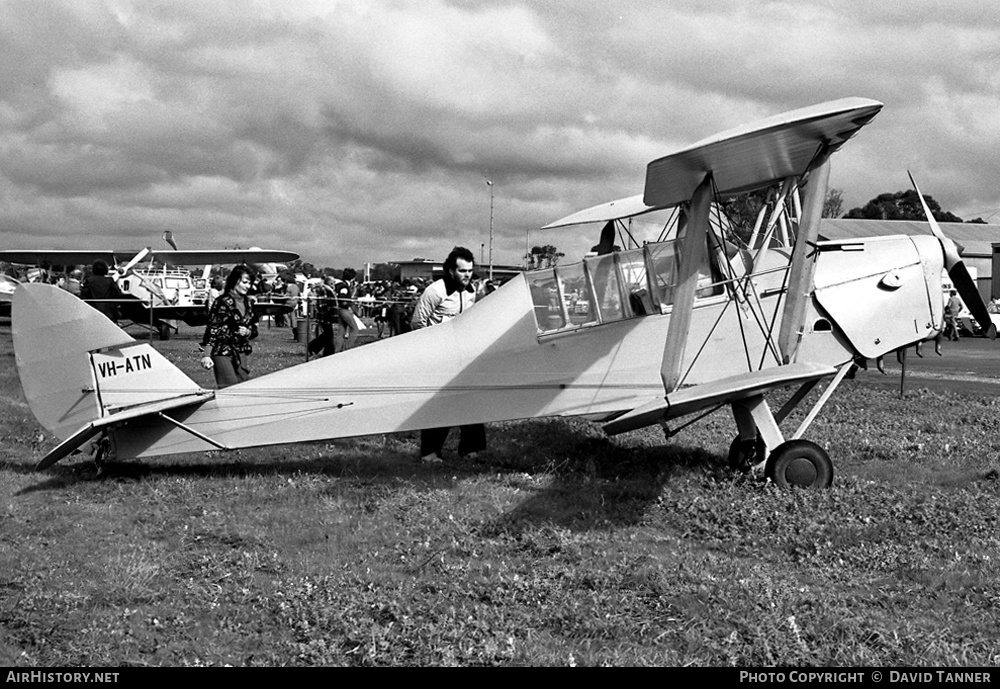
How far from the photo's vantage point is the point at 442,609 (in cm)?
403

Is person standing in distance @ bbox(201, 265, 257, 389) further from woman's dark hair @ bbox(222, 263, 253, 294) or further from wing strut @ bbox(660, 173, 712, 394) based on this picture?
wing strut @ bbox(660, 173, 712, 394)

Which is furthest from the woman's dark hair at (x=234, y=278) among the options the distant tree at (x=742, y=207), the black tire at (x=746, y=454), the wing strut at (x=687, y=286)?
the black tire at (x=746, y=454)

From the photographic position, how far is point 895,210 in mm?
86938

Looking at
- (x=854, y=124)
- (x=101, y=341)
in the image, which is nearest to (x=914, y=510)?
(x=854, y=124)

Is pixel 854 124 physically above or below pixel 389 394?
above

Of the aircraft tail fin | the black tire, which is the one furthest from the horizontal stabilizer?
the aircraft tail fin

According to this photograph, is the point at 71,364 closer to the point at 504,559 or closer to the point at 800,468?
the point at 504,559

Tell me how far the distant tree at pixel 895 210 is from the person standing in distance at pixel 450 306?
83317mm

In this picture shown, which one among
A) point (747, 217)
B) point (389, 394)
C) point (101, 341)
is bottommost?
point (389, 394)

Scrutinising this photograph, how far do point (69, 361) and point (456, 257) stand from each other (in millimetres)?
3329

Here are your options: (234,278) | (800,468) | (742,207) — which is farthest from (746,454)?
(234,278)

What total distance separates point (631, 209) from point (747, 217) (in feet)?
5.92

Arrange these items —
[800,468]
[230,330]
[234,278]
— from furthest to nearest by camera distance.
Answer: [234,278]
[230,330]
[800,468]
